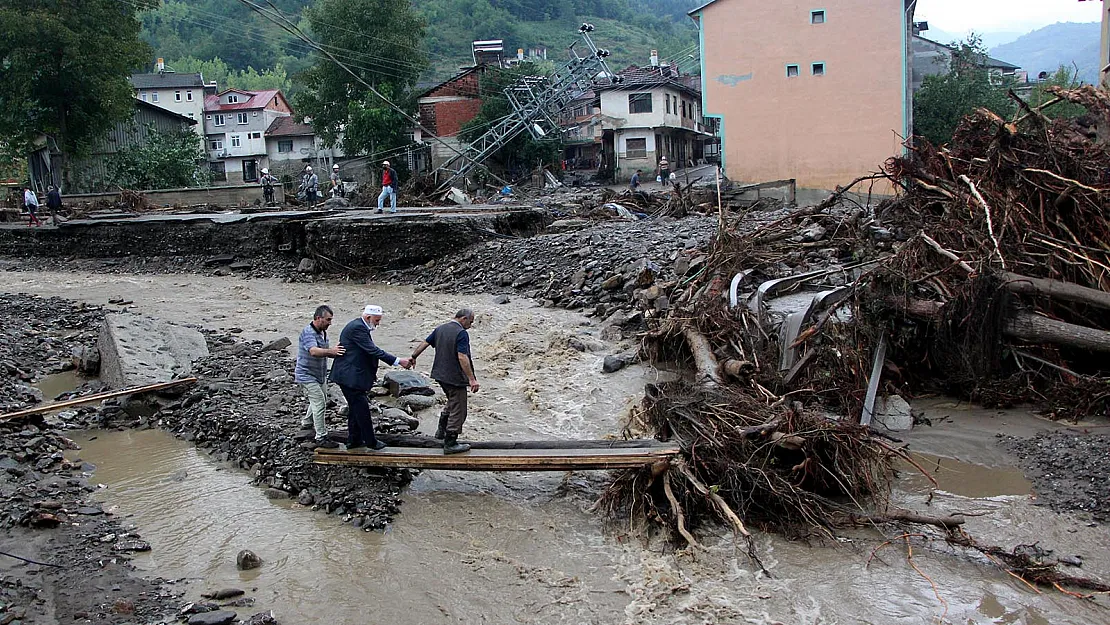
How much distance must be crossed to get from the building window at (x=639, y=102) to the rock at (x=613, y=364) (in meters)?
33.2

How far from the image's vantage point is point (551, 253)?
774 inches

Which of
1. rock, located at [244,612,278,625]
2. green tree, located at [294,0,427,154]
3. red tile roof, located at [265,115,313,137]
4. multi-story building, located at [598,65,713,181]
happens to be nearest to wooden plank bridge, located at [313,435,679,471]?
rock, located at [244,612,278,625]

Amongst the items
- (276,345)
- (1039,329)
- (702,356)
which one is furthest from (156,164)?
(1039,329)

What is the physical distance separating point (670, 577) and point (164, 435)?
6159 millimetres

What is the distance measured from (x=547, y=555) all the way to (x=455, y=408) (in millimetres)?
1652

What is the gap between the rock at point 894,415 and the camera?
9266mm

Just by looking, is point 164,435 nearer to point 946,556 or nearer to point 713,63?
point 946,556

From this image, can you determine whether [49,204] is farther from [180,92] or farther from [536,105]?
[180,92]

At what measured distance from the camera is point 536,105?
1487 inches

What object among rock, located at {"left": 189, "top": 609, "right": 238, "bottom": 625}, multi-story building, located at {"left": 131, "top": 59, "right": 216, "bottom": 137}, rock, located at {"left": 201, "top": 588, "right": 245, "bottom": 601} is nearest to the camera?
rock, located at {"left": 189, "top": 609, "right": 238, "bottom": 625}

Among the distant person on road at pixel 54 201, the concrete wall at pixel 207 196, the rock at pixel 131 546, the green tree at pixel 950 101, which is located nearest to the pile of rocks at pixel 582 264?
the rock at pixel 131 546

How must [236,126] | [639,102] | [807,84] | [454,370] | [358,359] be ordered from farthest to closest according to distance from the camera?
[236,126]
[639,102]
[807,84]
[454,370]
[358,359]

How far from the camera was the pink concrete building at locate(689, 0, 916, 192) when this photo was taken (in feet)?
97.0

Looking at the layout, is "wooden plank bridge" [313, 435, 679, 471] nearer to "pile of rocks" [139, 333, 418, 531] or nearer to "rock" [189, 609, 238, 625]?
"pile of rocks" [139, 333, 418, 531]
